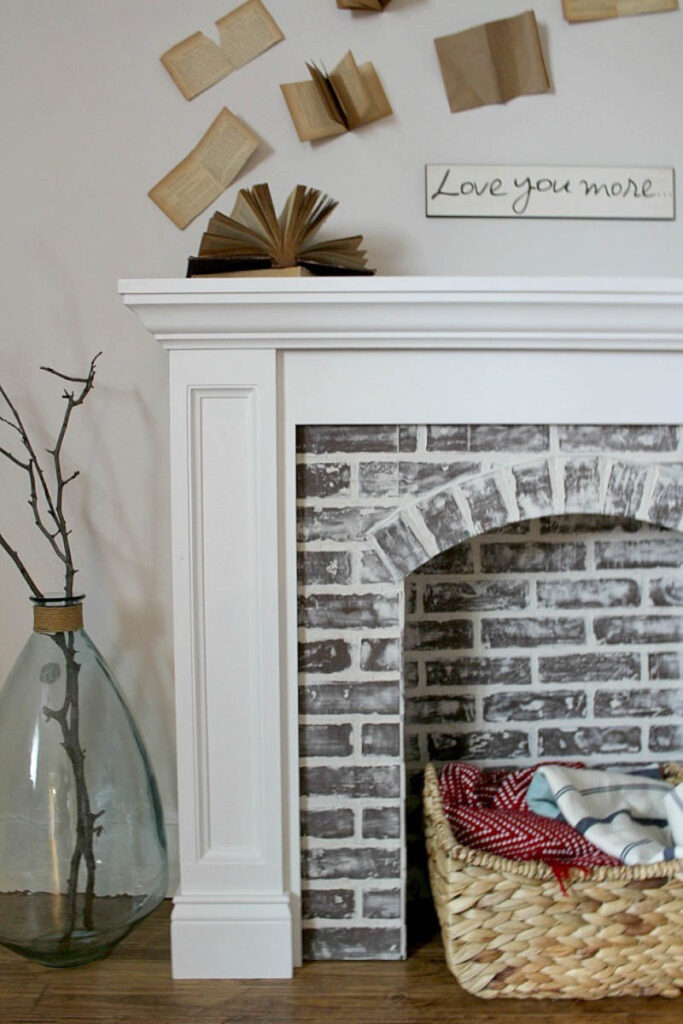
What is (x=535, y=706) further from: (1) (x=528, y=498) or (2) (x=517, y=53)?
(2) (x=517, y=53)

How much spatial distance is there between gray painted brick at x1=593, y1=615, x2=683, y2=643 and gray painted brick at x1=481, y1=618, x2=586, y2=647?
0.06 m

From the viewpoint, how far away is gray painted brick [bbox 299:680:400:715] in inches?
64.1

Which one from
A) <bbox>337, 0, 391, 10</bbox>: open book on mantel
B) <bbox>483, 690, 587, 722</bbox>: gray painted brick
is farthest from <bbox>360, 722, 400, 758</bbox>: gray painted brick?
<bbox>337, 0, 391, 10</bbox>: open book on mantel

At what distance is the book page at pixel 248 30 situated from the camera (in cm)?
185

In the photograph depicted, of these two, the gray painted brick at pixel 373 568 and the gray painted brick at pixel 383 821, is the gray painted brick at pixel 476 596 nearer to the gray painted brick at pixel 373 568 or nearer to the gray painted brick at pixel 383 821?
the gray painted brick at pixel 373 568

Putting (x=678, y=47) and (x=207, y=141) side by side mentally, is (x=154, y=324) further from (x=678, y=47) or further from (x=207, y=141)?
(x=678, y=47)

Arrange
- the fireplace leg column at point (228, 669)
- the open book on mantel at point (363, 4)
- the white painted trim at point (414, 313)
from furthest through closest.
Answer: the open book on mantel at point (363, 4)
the fireplace leg column at point (228, 669)
the white painted trim at point (414, 313)

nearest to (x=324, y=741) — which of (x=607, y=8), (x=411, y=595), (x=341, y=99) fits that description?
(x=411, y=595)

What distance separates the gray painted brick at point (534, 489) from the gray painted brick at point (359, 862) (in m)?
0.69

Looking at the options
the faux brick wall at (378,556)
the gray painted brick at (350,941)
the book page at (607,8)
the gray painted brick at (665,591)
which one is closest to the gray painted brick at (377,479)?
the faux brick wall at (378,556)

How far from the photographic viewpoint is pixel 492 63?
1849 millimetres

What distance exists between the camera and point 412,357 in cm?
158

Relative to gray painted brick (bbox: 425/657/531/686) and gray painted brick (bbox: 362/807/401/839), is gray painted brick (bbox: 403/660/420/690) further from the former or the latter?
gray painted brick (bbox: 362/807/401/839)

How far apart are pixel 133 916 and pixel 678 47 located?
6.90 feet
